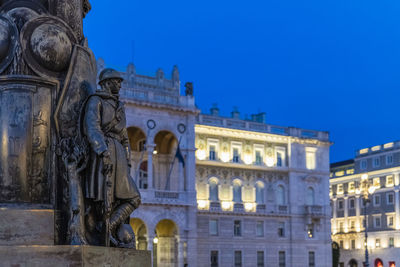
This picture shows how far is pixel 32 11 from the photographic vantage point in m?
5.89

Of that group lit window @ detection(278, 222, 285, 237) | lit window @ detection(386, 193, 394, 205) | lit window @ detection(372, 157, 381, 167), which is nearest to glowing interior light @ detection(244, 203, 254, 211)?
lit window @ detection(278, 222, 285, 237)

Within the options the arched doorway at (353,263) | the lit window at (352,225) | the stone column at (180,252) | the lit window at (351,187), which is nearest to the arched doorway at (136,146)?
the stone column at (180,252)

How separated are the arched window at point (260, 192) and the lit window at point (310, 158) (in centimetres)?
524

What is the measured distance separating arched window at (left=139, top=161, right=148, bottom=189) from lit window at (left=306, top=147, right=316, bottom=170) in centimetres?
1617

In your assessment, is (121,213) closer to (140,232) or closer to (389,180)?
(140,232)

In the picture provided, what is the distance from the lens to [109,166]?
548cm

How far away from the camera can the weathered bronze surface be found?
18.1ft

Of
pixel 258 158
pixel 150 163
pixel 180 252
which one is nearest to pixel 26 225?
pixel 150 163

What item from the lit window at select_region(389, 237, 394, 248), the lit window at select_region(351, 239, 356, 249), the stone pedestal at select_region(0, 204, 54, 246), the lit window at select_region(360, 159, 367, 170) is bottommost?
the lit window at select_region(351, 239, 356, 249)

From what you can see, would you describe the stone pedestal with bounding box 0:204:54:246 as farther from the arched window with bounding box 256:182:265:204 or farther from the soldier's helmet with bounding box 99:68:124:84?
the arched window with bounding box 256:182:265:204

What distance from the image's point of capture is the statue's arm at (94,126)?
5.45 m

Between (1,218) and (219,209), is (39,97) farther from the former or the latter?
(219,209)

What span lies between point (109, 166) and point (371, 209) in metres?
72.5

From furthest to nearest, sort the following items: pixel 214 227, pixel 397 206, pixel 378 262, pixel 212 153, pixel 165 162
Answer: pixel 378 262 < pixel 397 206 < pixel 212 153 < pixel 214 227 < pixel 165 162
